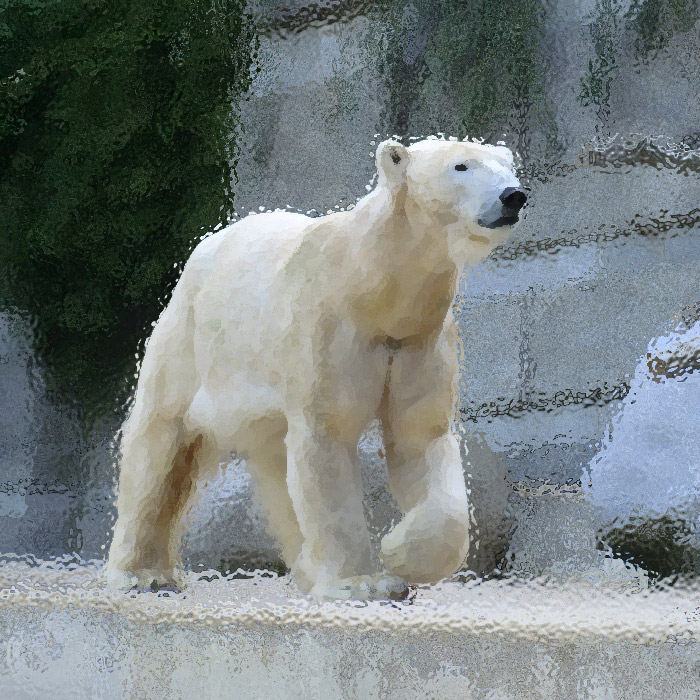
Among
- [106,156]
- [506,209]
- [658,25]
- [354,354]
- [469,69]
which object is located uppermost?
[658,25]

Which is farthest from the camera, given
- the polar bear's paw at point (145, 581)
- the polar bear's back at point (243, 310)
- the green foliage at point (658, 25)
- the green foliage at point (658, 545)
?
the green foliage at point (658, 25)

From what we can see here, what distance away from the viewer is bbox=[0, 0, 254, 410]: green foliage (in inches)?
57.1

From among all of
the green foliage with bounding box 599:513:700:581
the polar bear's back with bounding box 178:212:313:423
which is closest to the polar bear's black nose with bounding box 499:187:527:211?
the polar bear's back with bounding box 178:212:313:423

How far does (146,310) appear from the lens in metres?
1.40

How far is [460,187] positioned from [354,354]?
18 cm

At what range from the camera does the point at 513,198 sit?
0.90 metres

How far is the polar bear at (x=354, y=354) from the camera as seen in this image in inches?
37.2

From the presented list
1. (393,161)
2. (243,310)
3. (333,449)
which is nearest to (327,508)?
(333,449)

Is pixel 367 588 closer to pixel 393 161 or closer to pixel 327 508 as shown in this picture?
pixel 327 508

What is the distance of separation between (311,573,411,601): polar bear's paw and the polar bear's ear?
36 centimetres

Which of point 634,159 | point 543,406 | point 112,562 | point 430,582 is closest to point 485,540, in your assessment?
point 543,406

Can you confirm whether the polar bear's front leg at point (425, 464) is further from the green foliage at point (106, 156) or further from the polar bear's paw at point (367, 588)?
the green foliage at point (106, 156)

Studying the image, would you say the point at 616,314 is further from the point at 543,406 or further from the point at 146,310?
the point at 146,310

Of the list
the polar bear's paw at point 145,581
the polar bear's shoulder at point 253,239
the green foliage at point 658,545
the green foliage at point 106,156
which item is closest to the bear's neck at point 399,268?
the polar bear's shoulder at point 253,239
